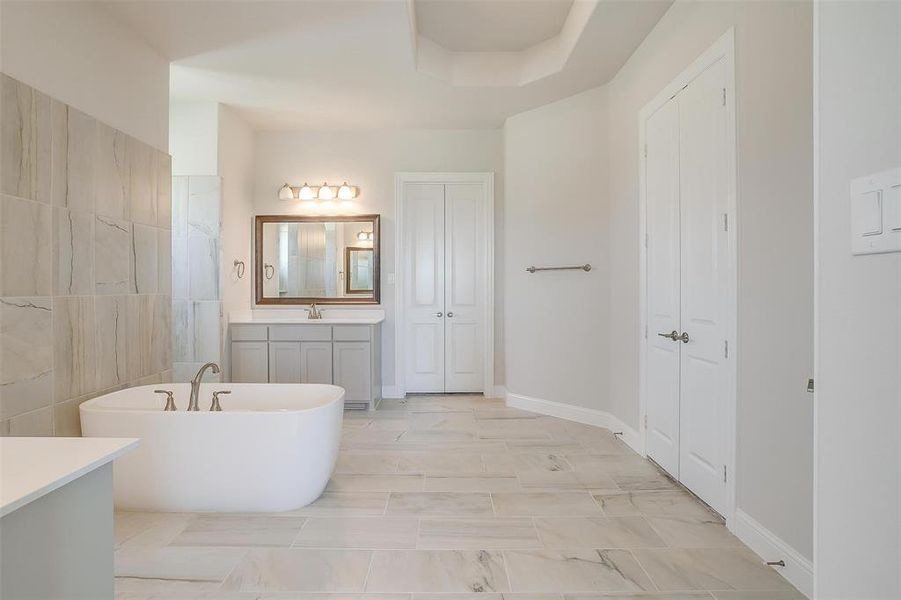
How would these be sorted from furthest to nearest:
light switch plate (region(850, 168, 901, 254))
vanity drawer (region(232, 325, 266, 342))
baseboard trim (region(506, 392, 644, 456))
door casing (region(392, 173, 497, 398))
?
door casing (region(392, 173, 497, 398))
vanity drawer (region(232, 325, 266, 342))
baseboard trim (region(506, 392, 644, 456))
light switch plate (region(850, 168, 901, 254))

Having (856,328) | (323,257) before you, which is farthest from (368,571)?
(323,257)

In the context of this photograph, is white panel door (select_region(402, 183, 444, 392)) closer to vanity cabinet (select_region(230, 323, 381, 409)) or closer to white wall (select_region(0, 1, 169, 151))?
vanity cabinet (select_region(230, 323, 381, 409))

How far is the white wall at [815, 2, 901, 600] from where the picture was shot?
692 millimetres

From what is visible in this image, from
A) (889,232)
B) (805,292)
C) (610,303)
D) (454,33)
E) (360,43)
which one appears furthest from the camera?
(610,303)

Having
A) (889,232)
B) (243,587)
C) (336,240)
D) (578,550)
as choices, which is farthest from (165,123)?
(889,232)

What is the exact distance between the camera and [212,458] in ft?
7.68

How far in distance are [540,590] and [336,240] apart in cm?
383

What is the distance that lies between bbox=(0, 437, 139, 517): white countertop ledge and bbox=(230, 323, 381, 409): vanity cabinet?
3.34m

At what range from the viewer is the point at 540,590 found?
1.76 meters

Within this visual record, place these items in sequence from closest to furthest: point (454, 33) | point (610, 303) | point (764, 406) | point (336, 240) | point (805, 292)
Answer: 1. point (805, 292)
2. point (764, 406)
3. point (454, 33)
4. point (610, 303)
5. point (336, 240)

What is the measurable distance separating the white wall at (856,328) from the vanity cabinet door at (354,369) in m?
3.83

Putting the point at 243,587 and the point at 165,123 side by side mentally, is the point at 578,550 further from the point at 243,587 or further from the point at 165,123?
the point at 165,123

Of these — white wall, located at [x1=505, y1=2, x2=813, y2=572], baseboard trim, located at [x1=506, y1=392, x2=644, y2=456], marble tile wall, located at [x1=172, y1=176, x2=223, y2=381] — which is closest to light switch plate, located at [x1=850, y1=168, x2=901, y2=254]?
white wall, located at [x1=505, y1=2, x2=813, y2=572]

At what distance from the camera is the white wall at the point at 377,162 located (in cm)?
489
